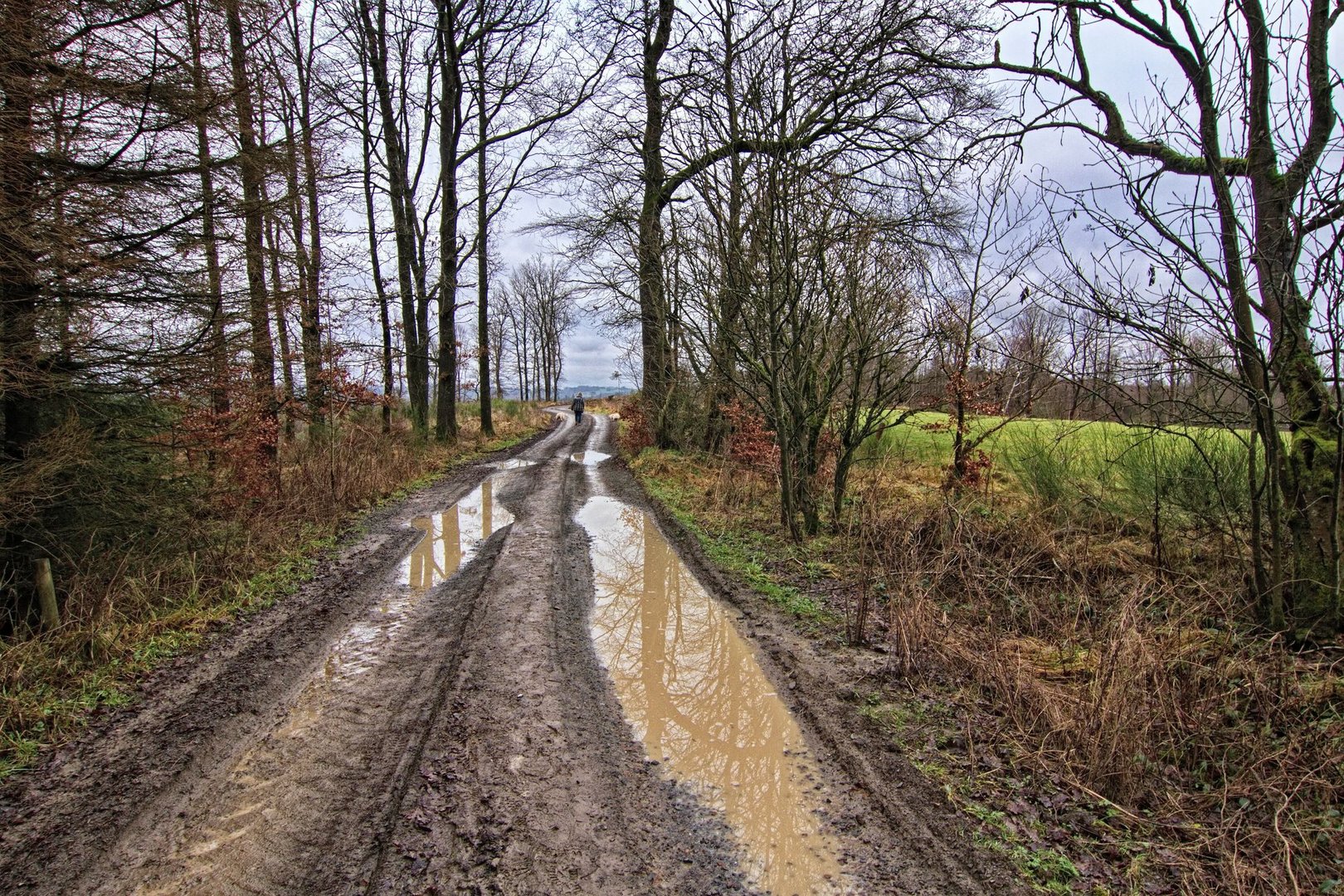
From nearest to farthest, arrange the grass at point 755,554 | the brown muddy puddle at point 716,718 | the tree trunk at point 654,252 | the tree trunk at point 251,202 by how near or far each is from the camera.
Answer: the brown muddy puddle at point 716,718
the tree trunk at point 251,202
the grass at point 755,554
the tree trunk at point 654,252

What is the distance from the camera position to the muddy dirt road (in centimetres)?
256

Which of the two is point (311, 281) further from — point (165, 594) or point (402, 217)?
point (402, 217)

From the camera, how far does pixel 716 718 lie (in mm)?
3896

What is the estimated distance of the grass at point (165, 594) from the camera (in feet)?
12.2

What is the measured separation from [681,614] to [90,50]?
625cm

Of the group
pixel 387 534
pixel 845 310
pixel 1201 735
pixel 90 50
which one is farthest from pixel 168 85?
pixel 1201 735

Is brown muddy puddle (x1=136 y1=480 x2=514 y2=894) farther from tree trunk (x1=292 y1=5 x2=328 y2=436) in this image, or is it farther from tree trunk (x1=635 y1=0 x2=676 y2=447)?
tree trunk (x1=635 y1=0 x2=676 y2=447)

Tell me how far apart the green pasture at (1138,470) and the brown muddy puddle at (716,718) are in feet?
12.0

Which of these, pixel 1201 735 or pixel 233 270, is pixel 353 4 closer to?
pixel 233 270

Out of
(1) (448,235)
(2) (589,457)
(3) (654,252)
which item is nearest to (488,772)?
(3) (654,252)

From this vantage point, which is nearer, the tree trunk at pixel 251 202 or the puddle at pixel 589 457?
the tree trunk at pixel 251 202

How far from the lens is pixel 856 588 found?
5875mm

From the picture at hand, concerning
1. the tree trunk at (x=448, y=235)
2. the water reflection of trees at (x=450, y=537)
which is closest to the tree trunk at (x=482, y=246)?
the tree trunk at (x=448, y=235)

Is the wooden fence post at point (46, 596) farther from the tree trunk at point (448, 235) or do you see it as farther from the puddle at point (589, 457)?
the tree trunk at point (448, 235)
